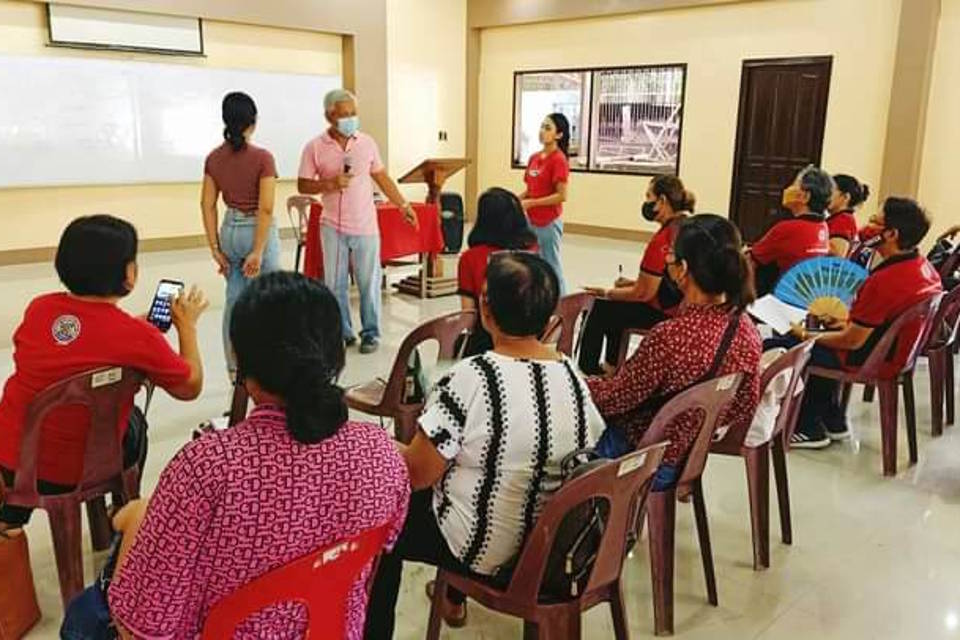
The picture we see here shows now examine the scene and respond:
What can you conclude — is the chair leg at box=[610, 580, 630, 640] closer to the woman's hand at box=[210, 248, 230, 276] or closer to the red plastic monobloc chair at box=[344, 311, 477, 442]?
the red plastic monobloc chair at box=[344, 311, 477, 442]

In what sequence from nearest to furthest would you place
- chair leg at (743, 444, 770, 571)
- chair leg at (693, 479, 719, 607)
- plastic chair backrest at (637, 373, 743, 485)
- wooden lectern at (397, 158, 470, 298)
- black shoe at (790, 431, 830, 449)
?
plastic chair backrest at (637, 373, 743, 485), chair leg at (693, 479, 719, 607), chair leg at (743, 444, 770, 571), black shoe at (790, 431, 830, 449), wooden lectern at (397, 158, 470, 298)

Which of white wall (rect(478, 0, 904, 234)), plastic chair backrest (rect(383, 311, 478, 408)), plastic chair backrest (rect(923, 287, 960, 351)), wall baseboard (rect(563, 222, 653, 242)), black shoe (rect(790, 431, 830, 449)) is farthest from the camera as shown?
wall baseboard (rect(563, 222, 653, 242))

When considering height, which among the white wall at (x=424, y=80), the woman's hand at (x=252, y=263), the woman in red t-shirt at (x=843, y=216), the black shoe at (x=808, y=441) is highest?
the white wall at (x=424, y=80)

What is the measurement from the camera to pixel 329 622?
1.26m

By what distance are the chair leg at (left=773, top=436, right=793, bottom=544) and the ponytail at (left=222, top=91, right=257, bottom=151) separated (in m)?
2.67

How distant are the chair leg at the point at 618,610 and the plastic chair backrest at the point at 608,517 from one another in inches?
2.0

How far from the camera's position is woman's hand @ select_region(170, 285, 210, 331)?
2273mm

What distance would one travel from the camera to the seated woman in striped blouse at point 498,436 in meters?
1.58

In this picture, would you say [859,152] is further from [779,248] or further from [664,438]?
[664,438]

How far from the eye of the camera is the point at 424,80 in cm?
1084

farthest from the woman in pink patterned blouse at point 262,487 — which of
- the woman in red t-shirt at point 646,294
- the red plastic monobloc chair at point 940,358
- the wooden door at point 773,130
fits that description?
the wooden door at point 773,130

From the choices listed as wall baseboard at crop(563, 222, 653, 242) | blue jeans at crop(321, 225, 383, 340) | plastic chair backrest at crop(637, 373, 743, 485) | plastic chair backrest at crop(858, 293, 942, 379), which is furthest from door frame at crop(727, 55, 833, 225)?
plastic chair backrest at crop(637, 373, 743, 485)

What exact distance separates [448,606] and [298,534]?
112 centimetres

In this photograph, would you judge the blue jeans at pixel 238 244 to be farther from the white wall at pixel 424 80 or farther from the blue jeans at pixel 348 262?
the white wall at pixel 424 80
